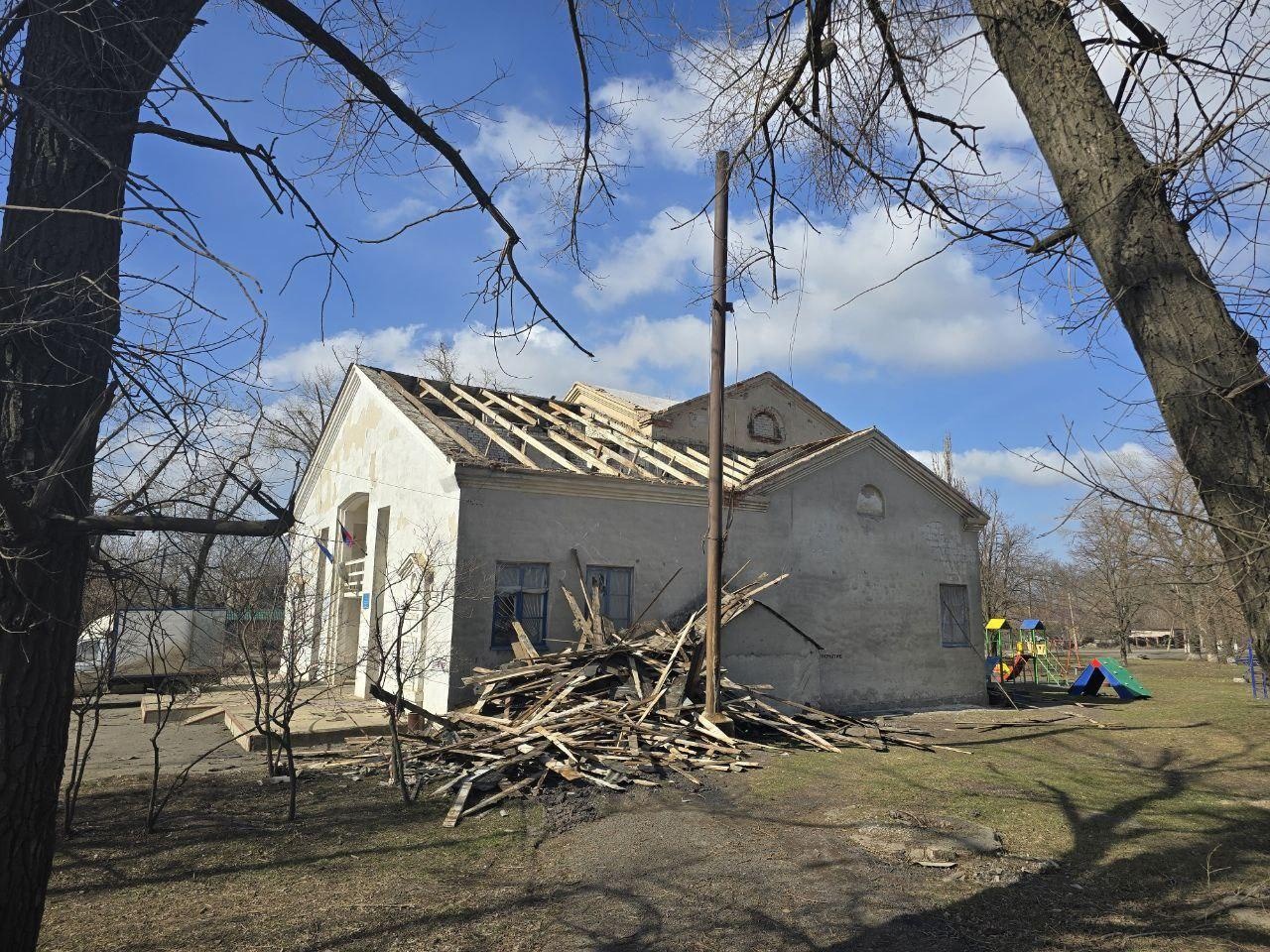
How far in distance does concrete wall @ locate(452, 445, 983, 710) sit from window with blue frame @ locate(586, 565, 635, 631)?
17 centimetres

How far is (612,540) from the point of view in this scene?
49.4 ft

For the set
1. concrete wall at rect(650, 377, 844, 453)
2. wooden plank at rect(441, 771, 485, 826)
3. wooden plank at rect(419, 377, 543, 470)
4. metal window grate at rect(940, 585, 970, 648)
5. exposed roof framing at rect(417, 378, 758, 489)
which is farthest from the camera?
concrete wall at rect(650, 377, 844, 453)

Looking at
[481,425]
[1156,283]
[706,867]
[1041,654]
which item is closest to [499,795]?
[706,867]

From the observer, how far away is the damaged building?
13773 millimetres

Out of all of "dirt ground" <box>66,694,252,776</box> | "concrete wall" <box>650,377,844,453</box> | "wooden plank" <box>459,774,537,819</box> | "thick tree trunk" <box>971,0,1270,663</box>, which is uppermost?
"concrete wall" <box>650,377,844,453</box>

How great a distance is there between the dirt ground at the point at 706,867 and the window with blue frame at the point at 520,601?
172 inches

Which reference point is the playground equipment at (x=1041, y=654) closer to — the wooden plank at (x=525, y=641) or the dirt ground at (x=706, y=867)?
the dirt ground at (x=706, y=867)

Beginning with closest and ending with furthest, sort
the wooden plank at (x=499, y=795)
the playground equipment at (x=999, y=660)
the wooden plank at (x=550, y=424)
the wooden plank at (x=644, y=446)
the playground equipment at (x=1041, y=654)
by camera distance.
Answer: the wooden plank at (x=499, y=795), the wooden plank at (x=550, y=424), the wooden plank at (x=644, y=446), the playground equipment at (x=999, y=660), the playground equipment at (x=1041, y=654)

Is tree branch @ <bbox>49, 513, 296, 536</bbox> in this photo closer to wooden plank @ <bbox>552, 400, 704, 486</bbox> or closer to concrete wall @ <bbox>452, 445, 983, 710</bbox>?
concrete wall @ <bbox>452, 445, 983, 710</bbox>

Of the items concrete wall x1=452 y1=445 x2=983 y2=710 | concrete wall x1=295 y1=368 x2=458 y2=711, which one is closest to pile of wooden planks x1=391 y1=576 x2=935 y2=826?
concrete wall x1=452 y1=445 x2=983 y2=710

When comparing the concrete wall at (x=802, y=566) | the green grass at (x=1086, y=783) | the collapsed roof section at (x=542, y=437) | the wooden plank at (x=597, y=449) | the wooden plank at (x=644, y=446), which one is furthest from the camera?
the wooden plank at (x=644, y=446)

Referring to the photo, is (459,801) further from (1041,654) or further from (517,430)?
(1041,654)

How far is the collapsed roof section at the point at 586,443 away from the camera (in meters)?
15.3

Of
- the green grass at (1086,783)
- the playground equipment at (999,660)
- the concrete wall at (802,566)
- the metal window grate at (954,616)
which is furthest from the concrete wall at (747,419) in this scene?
the green grass at (1086,783)
